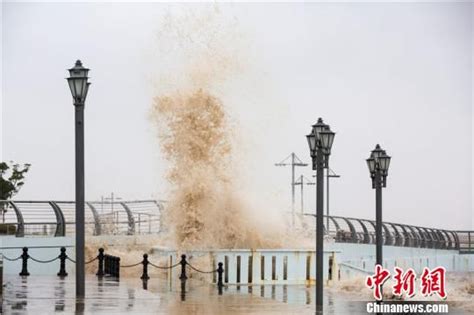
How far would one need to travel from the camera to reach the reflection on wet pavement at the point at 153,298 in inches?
780

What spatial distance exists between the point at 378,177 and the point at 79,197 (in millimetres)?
7706

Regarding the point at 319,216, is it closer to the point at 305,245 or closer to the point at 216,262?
the point at 216,262

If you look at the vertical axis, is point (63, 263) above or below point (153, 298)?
above

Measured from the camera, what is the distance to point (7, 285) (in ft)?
82.4

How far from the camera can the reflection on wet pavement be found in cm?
1981

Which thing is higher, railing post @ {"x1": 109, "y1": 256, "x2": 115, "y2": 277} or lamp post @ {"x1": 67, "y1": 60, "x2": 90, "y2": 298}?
lamp post @ {"x1": 67, "y1": 60, "x2": 90, "y2": 298}

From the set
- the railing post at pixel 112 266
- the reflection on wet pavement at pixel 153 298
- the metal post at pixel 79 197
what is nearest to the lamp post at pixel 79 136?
the metal post at pixel 79 197

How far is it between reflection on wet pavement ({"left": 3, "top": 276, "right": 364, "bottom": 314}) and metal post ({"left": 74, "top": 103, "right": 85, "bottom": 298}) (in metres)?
0.53

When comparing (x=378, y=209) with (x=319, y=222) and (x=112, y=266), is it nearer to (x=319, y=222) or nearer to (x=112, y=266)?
(x=319, y=222)

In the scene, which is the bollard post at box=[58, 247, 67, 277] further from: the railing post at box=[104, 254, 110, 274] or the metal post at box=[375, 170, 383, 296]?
the metal post at box=[375, 170, 383, 296]

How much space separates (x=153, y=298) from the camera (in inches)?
886

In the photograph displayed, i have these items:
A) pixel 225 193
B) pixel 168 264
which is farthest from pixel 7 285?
pixel 225 193

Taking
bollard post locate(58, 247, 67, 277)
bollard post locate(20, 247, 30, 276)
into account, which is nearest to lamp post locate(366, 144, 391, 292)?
bollard post locate(58, 247, 67, 277)

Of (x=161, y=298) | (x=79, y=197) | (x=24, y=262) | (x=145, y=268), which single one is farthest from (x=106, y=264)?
(x=79, y=197)
